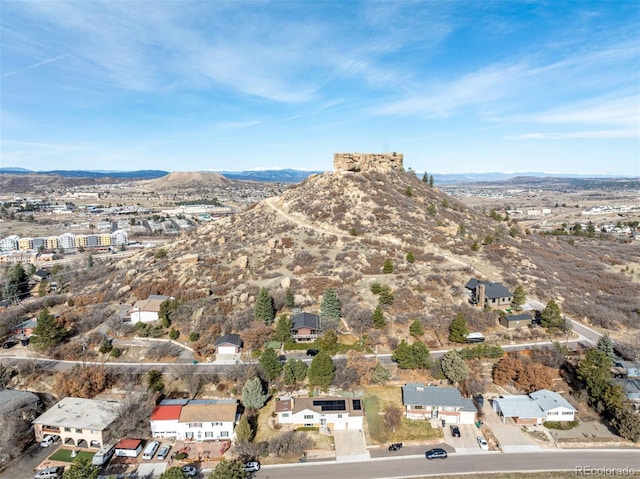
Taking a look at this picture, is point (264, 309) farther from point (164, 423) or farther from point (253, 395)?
point (164, 423)

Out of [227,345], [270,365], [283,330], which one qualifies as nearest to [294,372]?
[270,365]

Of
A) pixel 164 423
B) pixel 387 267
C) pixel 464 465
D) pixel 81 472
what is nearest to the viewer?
pixel 81 472

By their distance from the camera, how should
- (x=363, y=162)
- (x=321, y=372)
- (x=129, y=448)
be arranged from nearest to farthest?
1. (x=129, y=448)
2. (x=321, y=372)
3. (x=363, y=162)

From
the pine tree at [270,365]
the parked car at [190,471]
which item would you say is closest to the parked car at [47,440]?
the parked car at [190,471]

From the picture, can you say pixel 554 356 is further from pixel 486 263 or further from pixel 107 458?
pixel 107 458

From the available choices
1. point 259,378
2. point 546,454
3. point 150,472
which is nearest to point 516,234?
point 546,454

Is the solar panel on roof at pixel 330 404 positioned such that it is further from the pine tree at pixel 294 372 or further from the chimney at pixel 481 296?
the chimney at pixel 481 296

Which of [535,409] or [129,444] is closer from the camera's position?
[129,444]
